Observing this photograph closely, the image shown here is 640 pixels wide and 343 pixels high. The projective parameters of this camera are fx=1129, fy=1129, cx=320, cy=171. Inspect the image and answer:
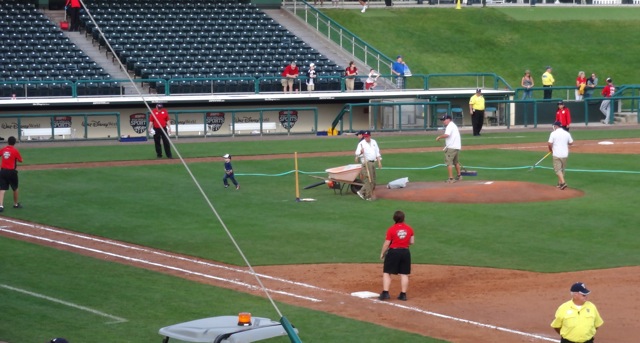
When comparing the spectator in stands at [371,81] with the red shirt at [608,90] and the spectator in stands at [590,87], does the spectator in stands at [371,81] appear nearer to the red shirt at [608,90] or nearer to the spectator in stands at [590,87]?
the spectator in stands at [590,87]

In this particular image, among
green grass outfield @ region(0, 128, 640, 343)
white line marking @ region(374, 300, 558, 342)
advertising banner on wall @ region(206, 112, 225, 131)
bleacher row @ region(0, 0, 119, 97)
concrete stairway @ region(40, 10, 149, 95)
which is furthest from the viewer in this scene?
concrete stairway @ region(40, 10, 149, 95)

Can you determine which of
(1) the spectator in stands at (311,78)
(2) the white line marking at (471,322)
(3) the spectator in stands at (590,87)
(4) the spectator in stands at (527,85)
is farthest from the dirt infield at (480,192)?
(3) the spectator in stands at (590,87)

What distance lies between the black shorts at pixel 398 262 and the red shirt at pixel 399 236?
8cm

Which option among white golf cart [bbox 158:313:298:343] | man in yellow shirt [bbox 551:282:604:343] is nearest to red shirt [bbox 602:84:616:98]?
man in yellow shirt [bbox 551:282:604:343]

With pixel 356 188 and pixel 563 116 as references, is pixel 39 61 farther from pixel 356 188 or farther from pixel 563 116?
pixel 356 188

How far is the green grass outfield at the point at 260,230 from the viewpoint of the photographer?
16984 millimetres

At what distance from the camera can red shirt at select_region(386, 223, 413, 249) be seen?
17.8 metres

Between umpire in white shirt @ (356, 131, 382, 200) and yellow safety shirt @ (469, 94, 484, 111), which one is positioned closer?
umpire in white shirt @ (356, 131, 382, 200)

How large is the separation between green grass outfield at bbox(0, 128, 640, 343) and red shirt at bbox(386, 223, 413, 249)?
1.78 m

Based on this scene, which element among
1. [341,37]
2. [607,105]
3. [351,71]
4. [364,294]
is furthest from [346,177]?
[341,37]

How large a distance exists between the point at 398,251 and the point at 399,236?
0.83 ft

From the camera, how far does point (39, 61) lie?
47.4m

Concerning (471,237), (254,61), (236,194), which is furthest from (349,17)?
(471,237)

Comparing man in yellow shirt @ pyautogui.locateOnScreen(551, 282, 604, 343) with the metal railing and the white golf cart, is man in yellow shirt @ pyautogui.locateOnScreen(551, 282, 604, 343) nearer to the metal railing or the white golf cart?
the white golf cart
